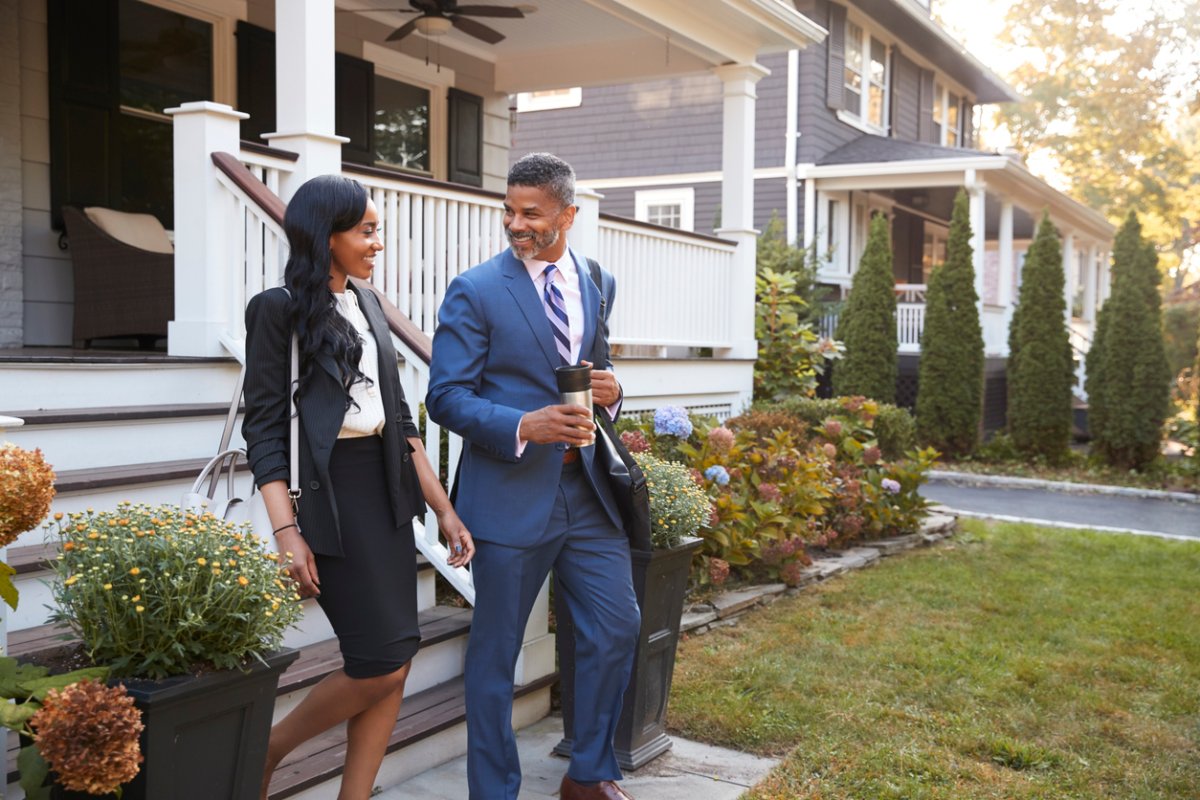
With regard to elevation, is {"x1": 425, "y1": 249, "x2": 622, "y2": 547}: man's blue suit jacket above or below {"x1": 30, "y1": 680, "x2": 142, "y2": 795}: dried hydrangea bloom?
above

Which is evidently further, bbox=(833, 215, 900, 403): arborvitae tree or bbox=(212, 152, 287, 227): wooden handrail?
bbox=(833, 215, 900, 403): arborvitae tree

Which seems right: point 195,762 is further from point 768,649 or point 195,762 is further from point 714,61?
point 714,61

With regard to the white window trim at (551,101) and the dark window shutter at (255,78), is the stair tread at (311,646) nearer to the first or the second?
the dark window shutter at (255,78)

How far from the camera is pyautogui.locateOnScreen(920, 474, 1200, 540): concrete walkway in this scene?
10.8 metres

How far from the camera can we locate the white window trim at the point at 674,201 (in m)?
19.6

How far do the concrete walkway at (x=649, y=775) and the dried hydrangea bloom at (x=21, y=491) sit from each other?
1757 millimetres

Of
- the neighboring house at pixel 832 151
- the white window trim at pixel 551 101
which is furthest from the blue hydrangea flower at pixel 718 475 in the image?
the white window trim at pixel 551 101

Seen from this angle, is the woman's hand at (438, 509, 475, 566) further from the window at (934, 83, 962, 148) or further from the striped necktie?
the window at (934, 83, 962, 148)

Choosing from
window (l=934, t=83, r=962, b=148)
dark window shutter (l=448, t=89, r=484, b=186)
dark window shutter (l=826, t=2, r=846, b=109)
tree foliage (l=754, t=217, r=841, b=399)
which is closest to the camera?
dark window shutter (l=448, t=89, r=484, b=186)

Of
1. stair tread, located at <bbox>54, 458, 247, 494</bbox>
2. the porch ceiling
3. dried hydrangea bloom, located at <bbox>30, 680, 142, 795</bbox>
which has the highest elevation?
the porch ceiling

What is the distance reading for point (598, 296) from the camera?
11.1 feet

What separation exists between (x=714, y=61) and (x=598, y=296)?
275 inches

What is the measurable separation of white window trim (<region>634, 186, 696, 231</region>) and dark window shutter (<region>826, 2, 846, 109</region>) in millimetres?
2721

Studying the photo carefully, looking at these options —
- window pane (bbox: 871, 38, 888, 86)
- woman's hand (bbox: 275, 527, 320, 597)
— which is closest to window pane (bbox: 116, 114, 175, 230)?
woman's hand (bbox: 275, 527, 320, 597)
